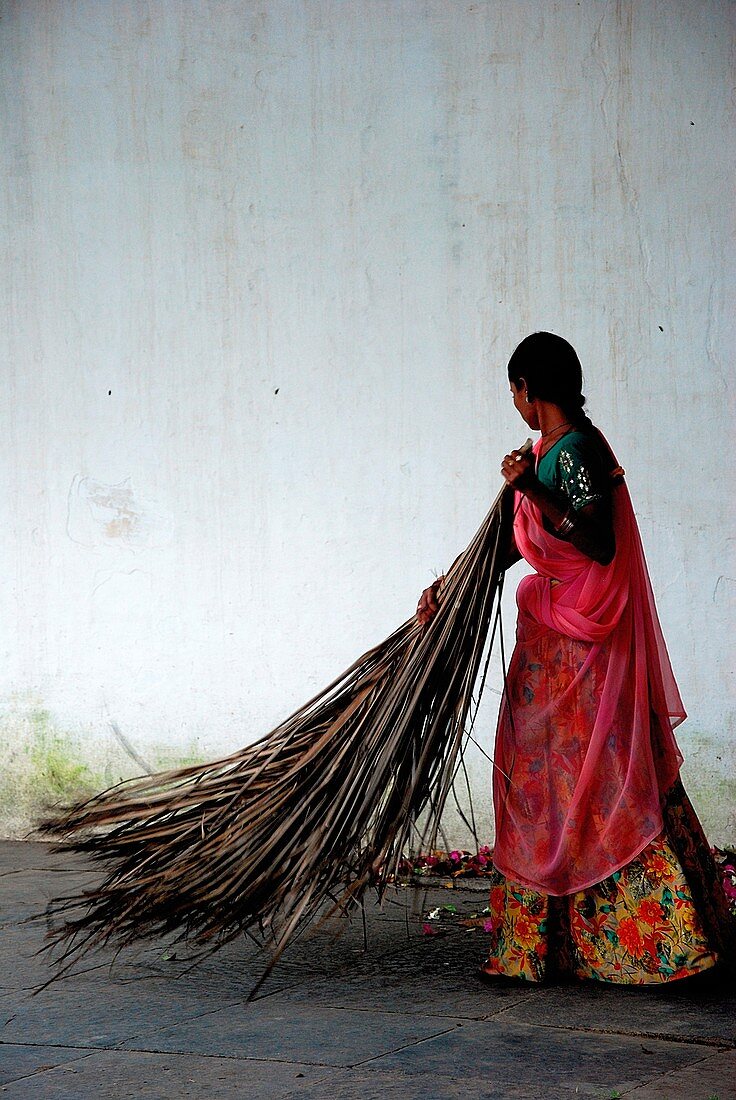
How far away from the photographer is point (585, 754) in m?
3.10

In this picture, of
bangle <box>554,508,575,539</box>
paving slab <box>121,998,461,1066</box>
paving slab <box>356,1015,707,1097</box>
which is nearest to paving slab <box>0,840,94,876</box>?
paving slab <box>121,998,461,1066</box>

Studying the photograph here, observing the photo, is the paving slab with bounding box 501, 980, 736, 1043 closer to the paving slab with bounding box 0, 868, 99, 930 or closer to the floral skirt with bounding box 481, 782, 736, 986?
the floral skirt with bounding box 481, 782, 736, 986

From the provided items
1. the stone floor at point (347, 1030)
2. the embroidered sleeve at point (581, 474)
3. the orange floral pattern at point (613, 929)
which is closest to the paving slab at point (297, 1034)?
the stone floor at point (347, 1030)

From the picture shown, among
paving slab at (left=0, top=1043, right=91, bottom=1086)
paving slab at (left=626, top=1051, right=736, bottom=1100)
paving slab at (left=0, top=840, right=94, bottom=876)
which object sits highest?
paving slab at (left=0, top=840, right=94, bottom=876)

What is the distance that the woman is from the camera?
3035mm

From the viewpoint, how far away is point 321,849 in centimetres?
304

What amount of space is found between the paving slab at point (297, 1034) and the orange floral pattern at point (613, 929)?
33cm

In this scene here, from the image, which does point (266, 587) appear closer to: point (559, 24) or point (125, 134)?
point (125, 134)

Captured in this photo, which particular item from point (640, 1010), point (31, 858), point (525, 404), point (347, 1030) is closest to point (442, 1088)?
point (347, 1030)

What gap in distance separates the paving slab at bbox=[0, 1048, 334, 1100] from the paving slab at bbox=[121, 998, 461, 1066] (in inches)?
2.2

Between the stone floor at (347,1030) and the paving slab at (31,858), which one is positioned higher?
the paving slab at (31,858)

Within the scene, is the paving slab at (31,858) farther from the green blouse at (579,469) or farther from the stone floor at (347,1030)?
the green blouse at (579,469)

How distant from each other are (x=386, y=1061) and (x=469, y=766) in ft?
6.54

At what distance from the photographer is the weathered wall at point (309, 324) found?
14.0 feet
